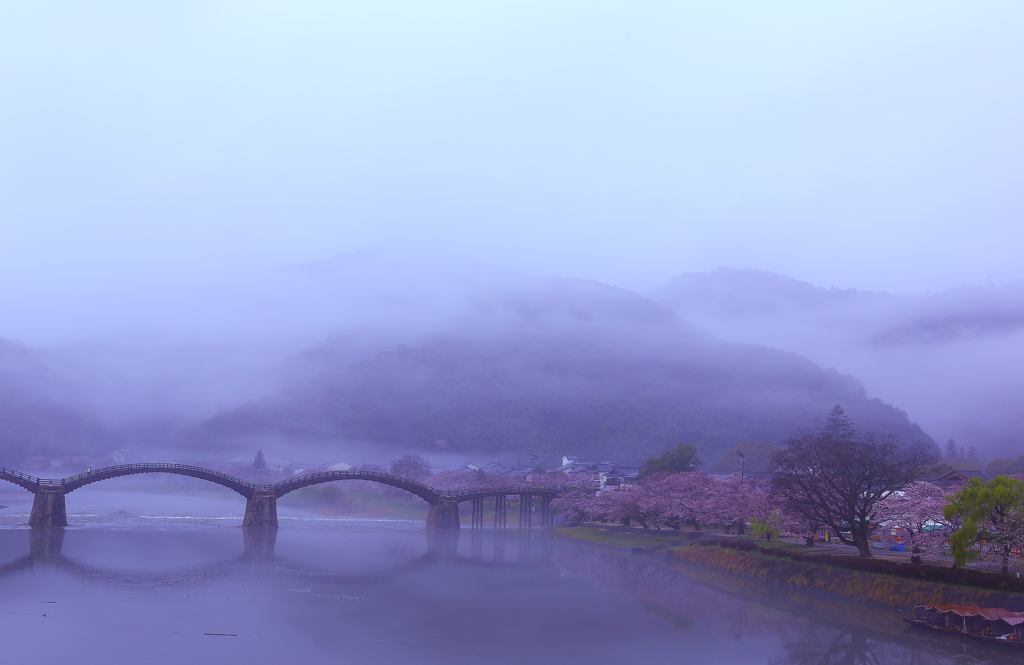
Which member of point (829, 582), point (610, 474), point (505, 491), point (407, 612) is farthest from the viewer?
point (610, 474)

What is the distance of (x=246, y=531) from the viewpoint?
6303 centimetres

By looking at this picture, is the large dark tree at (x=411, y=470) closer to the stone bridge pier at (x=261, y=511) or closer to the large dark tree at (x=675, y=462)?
the large dark tree at (x=675, y=462)

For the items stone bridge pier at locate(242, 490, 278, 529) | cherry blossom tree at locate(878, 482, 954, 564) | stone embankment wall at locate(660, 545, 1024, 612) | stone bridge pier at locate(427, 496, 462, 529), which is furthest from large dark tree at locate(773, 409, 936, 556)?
stone bridge pier at locate(242, 490, 278, 529)

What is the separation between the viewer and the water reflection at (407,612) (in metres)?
24.0

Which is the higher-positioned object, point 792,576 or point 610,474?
point 610,474

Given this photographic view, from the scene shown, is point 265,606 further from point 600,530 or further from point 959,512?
point 600,530

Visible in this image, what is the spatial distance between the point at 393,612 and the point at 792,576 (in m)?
22.1

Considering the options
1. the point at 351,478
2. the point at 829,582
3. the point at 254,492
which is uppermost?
the point at 351,478

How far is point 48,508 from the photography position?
5916 cm

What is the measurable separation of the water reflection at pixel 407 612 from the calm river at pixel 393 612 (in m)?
0.10

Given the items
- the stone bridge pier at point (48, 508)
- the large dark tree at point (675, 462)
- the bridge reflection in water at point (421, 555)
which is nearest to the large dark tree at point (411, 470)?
the bridge reflection in water at point (421, 555)

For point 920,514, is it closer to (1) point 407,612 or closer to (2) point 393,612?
(1) point 407,612

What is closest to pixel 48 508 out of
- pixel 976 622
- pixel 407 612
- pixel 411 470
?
pixel 407 612

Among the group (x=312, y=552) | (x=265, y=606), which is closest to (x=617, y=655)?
(x=265, y=606)
